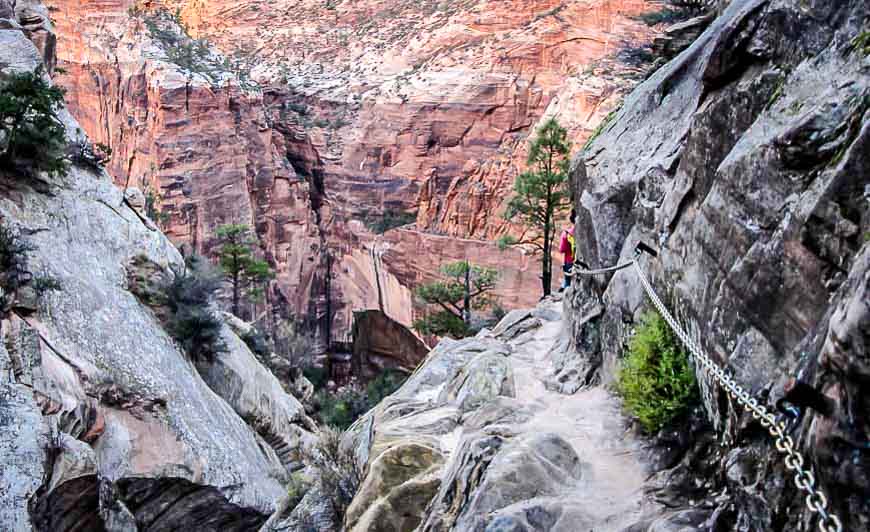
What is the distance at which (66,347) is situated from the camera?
1453cm

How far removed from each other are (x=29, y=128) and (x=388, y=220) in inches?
967

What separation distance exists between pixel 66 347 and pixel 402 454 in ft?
29.1

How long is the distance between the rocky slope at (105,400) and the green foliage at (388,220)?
67.6ft

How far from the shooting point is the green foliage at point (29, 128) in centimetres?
1670

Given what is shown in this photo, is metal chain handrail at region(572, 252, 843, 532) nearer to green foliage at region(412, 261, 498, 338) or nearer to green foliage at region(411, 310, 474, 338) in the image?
green foliage at region(411, 310, 474, 338)

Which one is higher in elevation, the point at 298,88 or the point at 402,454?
the point at 298,88

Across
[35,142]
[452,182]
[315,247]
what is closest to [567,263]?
[35,142]

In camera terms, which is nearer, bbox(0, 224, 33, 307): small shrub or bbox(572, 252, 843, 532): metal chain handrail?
bbox(572, 252, 843, 532): metal chain handrail

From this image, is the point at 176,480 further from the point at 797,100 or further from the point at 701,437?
the point at 797,100

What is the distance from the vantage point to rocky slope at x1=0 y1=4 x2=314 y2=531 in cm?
1193

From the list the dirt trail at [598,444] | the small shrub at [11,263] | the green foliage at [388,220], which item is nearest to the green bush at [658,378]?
the dirt trail at [598,444]

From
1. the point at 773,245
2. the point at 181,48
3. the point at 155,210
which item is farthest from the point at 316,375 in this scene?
the point at 773,245

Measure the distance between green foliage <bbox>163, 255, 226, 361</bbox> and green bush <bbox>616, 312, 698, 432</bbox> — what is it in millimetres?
13651

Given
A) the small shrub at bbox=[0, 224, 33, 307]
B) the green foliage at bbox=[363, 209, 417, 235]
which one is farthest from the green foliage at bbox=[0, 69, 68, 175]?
the green foliage at bbox=[363, 209, 417, 235]
